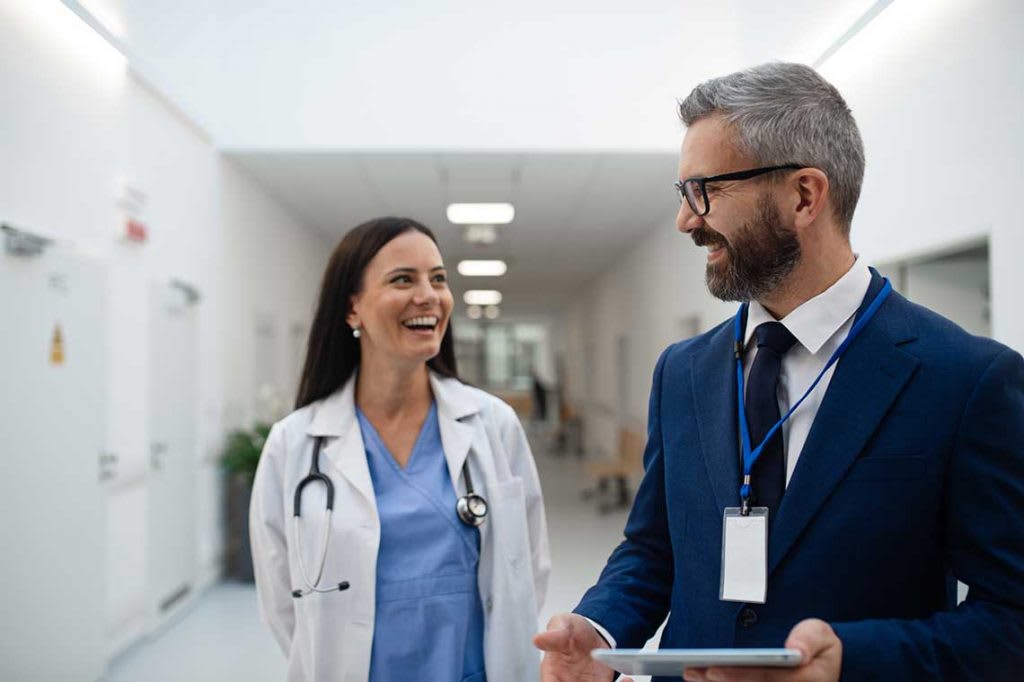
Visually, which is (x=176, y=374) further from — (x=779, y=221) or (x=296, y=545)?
(x=779, y=221)

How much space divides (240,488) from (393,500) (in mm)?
4564

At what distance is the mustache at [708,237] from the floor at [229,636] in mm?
3207

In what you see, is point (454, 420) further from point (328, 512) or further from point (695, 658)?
point (695, 658)

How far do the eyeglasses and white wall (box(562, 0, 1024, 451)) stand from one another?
5.07 ft

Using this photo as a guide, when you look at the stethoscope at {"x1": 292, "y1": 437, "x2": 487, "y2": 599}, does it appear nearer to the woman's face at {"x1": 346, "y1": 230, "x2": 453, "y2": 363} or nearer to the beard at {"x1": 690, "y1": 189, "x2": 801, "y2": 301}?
the woman's face at {"x1": 346, "y1": 230, "x2": 453, "y2": 363}

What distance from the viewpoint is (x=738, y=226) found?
1.16 metres

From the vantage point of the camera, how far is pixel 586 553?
5.61 meters

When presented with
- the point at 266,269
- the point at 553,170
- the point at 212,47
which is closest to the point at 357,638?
the point at 212,47

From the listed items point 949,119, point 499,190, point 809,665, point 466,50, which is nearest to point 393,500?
point 809,665

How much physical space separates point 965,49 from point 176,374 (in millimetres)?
4612

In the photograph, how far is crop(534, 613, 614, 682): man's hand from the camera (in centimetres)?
119

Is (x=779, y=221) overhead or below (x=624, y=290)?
below

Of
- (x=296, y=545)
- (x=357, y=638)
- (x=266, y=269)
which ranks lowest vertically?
(x=357, y=638)

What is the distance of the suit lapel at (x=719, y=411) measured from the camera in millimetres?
1163
